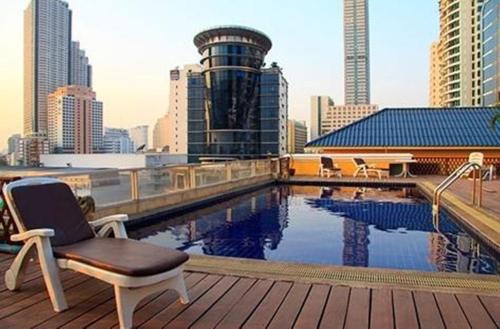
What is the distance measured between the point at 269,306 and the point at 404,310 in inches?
35.1

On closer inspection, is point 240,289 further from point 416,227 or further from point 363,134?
point 363,134

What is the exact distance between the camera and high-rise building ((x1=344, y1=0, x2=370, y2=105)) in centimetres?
13688

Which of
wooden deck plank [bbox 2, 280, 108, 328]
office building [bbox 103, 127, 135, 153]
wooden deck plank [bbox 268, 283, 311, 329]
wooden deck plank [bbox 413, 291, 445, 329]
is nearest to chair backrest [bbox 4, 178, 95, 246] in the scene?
wooden deck plank [bbox 2, 280, 108, 328]

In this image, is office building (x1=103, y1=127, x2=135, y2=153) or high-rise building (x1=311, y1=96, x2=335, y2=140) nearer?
office building (x1=103, y1=127, x2=135, y2=153)

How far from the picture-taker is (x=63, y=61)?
65188 mm

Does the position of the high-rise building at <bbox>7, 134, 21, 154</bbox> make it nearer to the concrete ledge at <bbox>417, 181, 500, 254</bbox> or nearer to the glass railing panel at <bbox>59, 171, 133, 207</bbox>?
the glass railing panel at <bbox>59, 171, 133, 207</bbox>

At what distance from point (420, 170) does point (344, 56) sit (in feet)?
444

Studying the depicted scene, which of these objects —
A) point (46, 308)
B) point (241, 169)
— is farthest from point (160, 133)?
A: point (46, 308)

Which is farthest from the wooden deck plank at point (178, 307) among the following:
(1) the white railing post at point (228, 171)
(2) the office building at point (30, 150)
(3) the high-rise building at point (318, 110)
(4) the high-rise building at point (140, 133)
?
(3) the high-rise building at point (318, 110)

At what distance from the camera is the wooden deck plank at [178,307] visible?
2654 mm

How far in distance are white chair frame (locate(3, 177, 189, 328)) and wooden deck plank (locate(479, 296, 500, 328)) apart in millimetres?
1991

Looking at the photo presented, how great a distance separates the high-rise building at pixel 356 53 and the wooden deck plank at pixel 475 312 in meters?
134

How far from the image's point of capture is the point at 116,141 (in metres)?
72.0

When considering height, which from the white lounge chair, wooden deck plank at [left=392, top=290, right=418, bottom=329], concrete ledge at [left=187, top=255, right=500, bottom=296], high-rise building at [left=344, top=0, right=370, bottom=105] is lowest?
wooden deck plank at [left=392, top=290, right=418, bottom=329]
